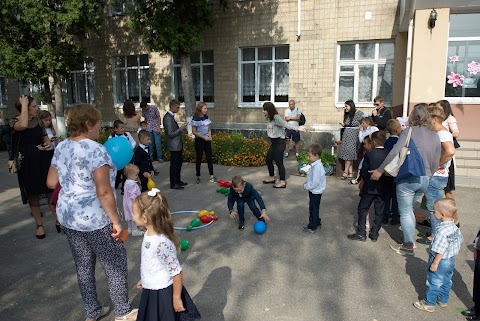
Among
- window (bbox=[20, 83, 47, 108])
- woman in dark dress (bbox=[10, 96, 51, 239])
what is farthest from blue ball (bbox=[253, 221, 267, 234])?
window (bbox=[20, 83, 47, 108])

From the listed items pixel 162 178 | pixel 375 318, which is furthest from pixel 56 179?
pixel 162 178

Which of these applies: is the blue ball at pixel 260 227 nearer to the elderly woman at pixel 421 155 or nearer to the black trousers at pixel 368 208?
the black trousers at pixel 368 208

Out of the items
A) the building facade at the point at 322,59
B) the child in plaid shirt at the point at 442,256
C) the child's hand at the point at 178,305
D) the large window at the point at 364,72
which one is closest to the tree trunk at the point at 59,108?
the building facade at the point at 322,59

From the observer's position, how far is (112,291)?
3.53 m

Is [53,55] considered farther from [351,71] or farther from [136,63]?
[351,71]

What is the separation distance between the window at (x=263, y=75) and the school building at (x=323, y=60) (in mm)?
37

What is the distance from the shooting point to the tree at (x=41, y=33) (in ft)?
44.4

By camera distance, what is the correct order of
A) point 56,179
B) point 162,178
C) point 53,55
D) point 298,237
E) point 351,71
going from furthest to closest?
1. point 53,55
2. point 351,71
3. point 162,178
4. point 298,237
5. point 56,179

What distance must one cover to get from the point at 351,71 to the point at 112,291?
37.8ft

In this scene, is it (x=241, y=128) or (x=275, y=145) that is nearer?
(x=275, y=145)

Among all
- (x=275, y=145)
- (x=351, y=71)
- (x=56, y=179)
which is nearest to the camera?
(x=56, y=179)

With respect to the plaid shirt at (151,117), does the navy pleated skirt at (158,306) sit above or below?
below

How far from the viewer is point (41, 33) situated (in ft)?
46.2

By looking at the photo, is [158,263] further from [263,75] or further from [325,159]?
[263,75]
